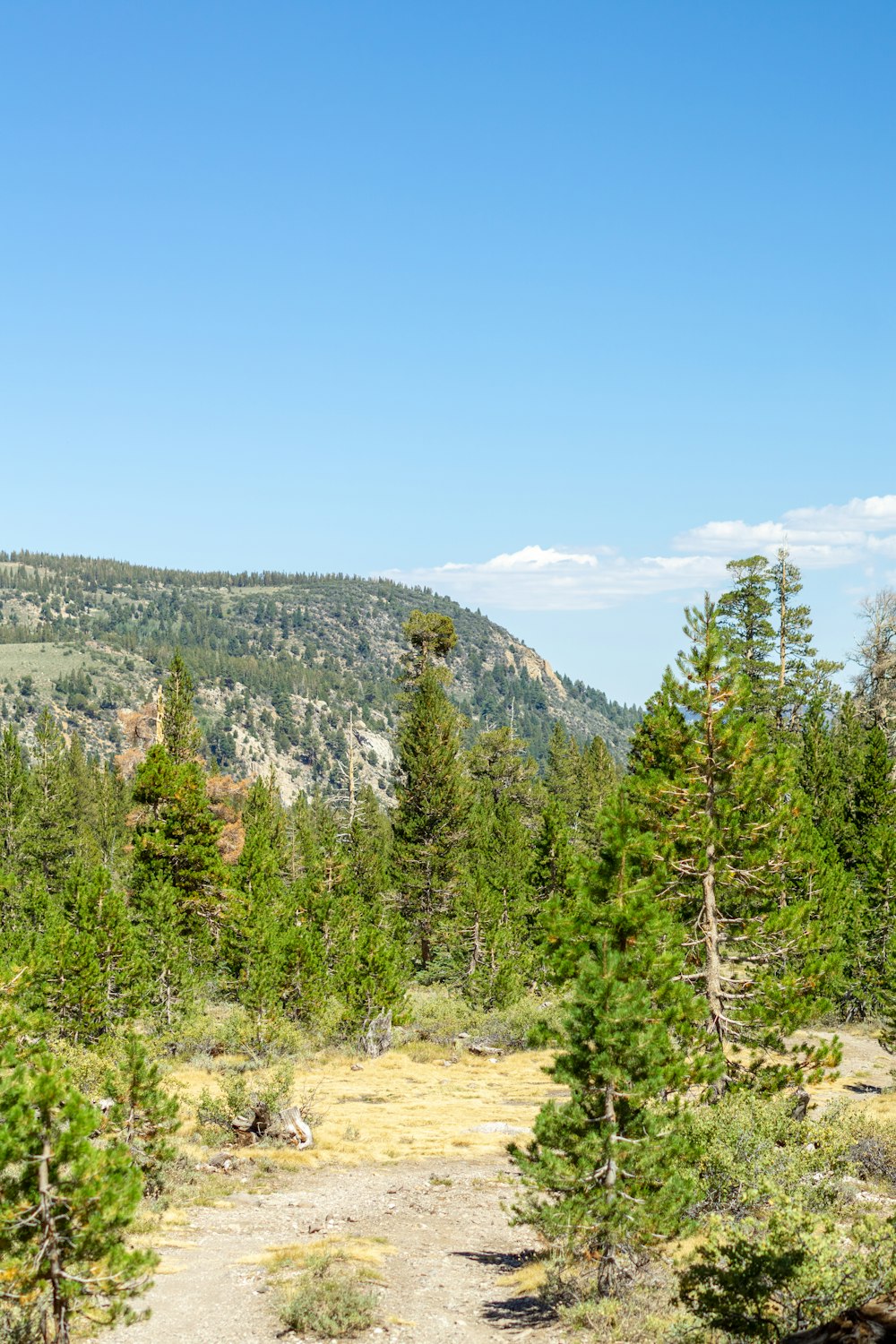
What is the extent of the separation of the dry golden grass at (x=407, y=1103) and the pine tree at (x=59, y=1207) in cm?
1268

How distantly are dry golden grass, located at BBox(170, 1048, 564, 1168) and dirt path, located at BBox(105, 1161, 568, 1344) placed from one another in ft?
2.98

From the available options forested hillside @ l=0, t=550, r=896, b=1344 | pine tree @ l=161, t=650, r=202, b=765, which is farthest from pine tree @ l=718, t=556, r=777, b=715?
pine tree @ l=161, t=650, r=202, b=765

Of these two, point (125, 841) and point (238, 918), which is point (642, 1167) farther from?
point (125, 841)

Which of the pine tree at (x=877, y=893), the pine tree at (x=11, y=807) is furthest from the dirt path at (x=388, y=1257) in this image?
the pine tree at (x=11, y=807)

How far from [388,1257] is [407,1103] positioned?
1220 centimetres

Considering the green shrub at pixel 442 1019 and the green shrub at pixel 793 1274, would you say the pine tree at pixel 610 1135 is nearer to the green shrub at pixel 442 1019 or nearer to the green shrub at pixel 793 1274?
the green shrub at pixel 793 1274

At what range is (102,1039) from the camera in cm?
2555

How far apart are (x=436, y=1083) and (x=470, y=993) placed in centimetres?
825

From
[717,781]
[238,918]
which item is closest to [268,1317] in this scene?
[717,781]

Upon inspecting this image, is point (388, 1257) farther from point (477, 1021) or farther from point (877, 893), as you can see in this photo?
point (877, 893)

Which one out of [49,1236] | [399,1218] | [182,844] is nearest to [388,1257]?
[399,1218]

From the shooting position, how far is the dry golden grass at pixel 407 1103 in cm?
2206

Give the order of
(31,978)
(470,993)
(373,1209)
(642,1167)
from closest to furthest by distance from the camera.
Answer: (642,1167) < (373,1209) < (31,978) < (470,993)

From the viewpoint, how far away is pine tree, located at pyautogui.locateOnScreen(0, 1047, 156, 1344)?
29.0 ft
